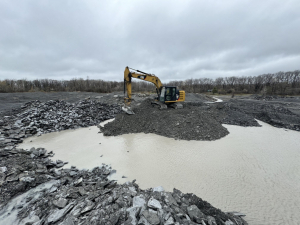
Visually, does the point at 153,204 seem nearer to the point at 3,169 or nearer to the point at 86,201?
the point at 86,201

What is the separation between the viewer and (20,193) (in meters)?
3.71

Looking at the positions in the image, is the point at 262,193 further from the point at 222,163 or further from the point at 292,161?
the point at 292,161

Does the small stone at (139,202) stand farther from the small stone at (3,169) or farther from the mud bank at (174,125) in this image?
the mud bank at (174,125)

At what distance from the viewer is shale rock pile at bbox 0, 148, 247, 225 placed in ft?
8.25

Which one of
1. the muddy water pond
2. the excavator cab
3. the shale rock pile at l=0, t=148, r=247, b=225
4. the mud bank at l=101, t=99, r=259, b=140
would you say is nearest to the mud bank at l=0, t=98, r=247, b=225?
the shale rock pile at l=0, t=148, r=247, b=225

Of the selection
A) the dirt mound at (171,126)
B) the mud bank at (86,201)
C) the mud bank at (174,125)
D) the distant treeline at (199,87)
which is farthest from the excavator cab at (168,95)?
the distant treeline at (199,87)

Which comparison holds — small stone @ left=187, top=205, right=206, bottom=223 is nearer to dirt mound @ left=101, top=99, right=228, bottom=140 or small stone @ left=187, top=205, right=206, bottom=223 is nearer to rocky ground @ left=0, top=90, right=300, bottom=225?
rocky ground @ left=0, top=90, right=300, bottom=225

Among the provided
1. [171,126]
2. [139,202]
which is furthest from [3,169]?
[171,126]

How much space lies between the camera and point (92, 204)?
9.45ft

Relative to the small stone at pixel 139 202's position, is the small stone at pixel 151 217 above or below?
above

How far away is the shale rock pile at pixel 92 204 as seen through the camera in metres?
2.51

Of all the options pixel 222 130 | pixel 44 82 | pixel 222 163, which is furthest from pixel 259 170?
pixel 44 82

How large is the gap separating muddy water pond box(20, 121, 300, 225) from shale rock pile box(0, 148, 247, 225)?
0.88 meters

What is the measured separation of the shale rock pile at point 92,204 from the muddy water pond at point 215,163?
881 mm
